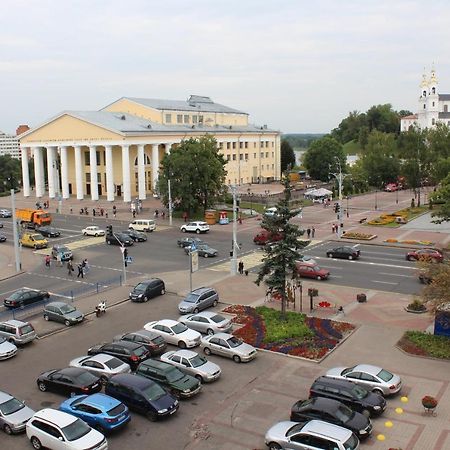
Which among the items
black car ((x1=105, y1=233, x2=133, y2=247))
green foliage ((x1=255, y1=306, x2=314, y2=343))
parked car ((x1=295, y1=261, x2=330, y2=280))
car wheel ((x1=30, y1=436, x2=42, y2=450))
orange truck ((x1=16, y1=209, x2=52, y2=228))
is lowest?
car wheel ((x1=30, y1=436, x2=42, y2=450))

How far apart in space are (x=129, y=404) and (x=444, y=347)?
15.4 m

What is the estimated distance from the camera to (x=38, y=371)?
89.6 ft

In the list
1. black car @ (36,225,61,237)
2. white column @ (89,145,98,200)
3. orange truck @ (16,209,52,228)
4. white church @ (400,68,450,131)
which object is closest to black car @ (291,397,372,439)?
black car @ (36,225,61,237)

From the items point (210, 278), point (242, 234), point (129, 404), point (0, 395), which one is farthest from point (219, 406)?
point (242, 234)

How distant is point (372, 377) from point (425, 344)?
6.40m

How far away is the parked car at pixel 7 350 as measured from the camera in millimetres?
28531

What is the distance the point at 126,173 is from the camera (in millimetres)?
91562

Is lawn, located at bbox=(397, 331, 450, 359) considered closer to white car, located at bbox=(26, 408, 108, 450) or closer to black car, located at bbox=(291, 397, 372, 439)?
black car, located at bbox=(291, 397, 372, 439)

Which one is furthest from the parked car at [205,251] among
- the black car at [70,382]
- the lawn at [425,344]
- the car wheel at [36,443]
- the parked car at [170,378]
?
the car wheel at [36,443]

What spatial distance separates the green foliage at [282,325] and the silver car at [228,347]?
88.7 inches

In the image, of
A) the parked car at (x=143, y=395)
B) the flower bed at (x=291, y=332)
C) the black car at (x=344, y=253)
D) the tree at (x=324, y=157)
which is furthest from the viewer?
the tree at (x=324, y=157)

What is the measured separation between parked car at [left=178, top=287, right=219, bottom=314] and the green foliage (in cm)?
312

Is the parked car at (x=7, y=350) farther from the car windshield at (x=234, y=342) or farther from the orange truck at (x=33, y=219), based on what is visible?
the orange truck at (x=33, y=219)

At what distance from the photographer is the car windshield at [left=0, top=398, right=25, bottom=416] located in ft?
70.2
